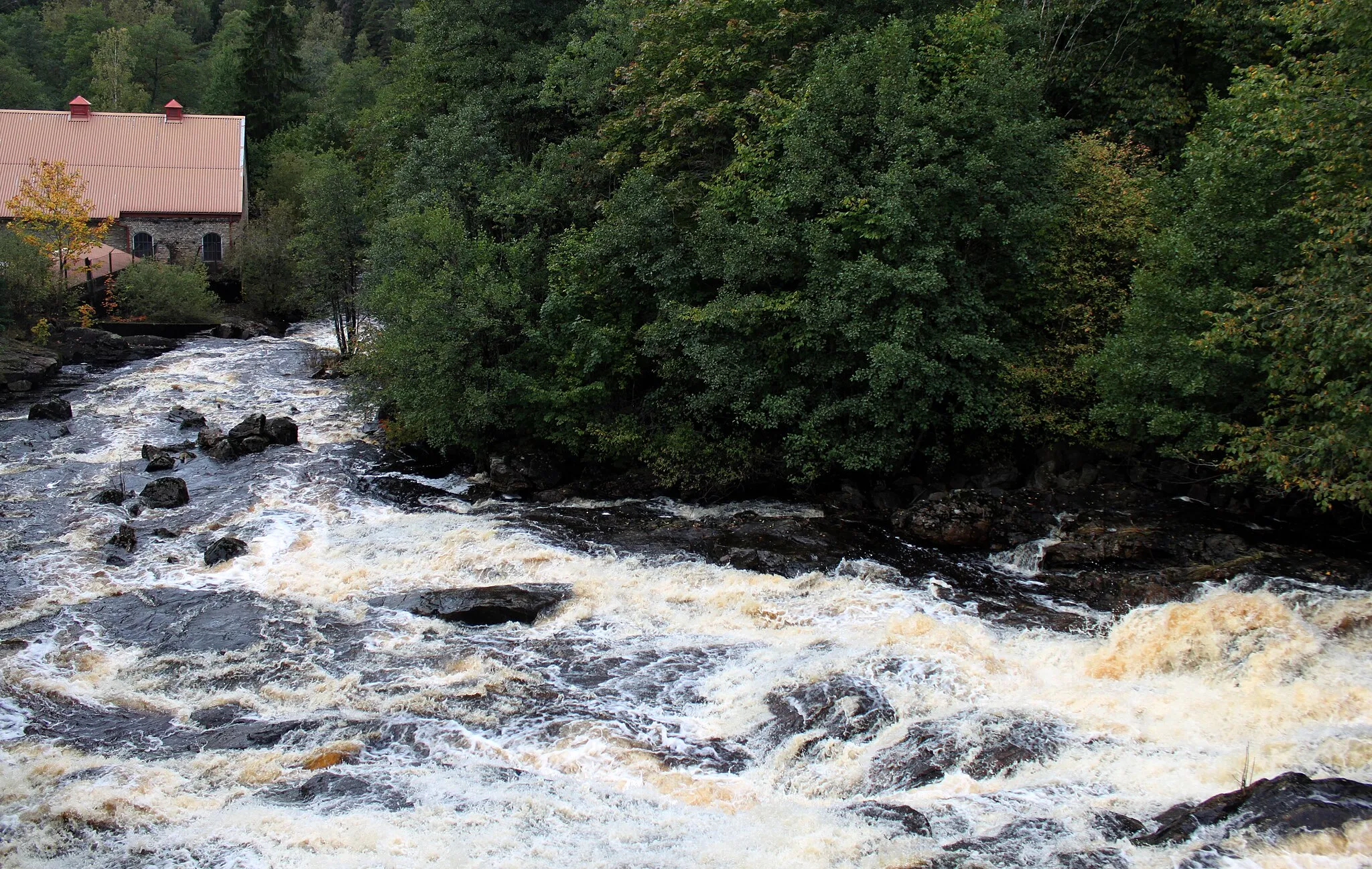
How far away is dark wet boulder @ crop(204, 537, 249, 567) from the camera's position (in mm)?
19625

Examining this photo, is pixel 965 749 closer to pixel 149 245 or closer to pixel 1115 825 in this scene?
pixel 1115 825

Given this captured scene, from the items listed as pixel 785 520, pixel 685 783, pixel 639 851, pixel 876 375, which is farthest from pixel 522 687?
pixel 876 375

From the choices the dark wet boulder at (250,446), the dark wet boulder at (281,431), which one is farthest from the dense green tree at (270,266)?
the dark wet boulder at (250,446)

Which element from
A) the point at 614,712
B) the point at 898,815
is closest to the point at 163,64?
the point at 614,712

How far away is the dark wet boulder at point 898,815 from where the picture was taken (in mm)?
11188

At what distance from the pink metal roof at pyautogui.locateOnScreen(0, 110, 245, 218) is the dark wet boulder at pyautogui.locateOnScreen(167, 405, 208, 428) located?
22154mm

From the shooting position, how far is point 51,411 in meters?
29.2

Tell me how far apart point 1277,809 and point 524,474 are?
17367 millimetres

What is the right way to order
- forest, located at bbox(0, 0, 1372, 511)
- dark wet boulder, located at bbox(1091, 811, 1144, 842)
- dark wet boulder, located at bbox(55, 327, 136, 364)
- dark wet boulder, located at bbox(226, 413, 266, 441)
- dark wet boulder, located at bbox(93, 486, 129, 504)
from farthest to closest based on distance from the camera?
dark wet boulder, located at bbox(55, 327, 136, 364) < dark wet boulder, located at bbox(226, 413, 266, 441) < dark wet boulder, located at bbox(93, 486, 129, 504) < forest, located at bbox(0, 0, 1372, 511) < dark wet boulder, located at bbox(1091, 811, 1144, 842)

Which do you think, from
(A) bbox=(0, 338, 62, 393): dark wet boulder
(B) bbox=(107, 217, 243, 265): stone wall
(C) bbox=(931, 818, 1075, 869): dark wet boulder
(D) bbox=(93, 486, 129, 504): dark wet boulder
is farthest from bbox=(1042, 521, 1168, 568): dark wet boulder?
(B) bbox=(107, 217, 243, 265): stone wall

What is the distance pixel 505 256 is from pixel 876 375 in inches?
411

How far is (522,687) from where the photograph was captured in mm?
14930

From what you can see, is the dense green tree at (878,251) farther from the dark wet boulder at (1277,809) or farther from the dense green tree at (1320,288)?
the dark wet boulder at (1277,809)

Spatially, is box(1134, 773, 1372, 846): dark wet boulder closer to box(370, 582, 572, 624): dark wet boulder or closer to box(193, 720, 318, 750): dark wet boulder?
box(370, 582, 572, 624): dark wet boulder
